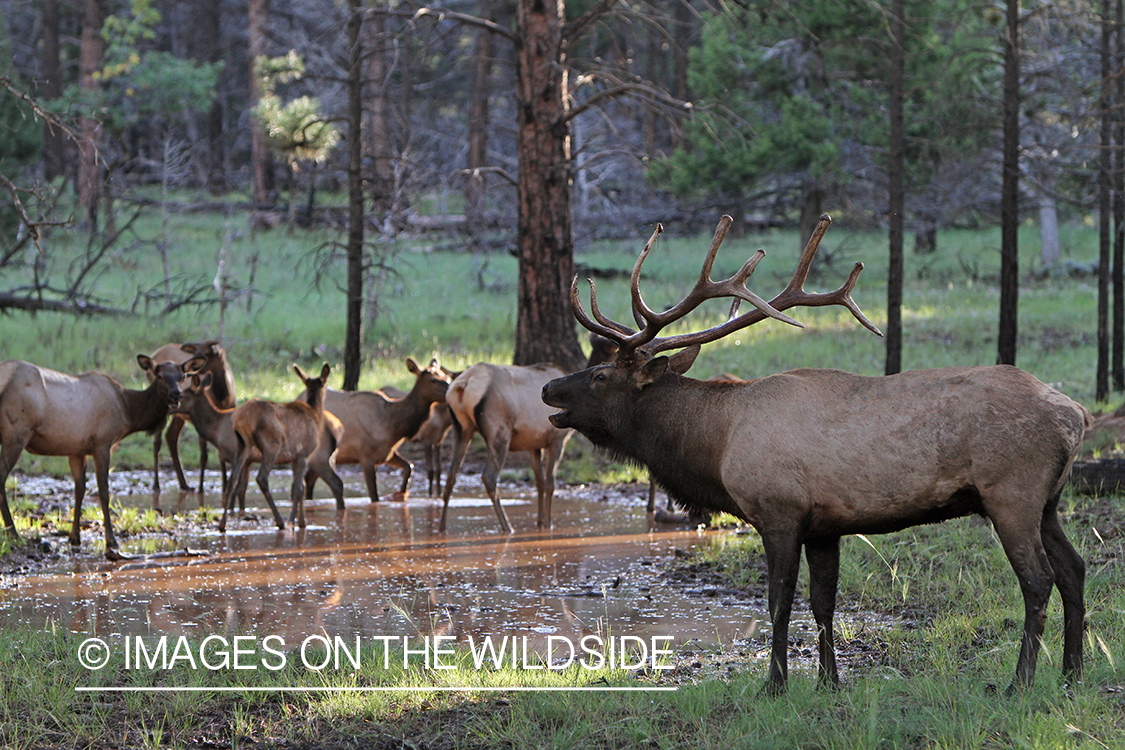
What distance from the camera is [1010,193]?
12.8 m

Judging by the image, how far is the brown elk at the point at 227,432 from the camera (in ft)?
35.6

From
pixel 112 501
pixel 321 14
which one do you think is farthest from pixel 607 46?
pixel 112 501

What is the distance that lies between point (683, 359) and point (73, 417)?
18.3 ft

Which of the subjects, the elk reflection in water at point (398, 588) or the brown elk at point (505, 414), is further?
the brown elk at point (505, 414)

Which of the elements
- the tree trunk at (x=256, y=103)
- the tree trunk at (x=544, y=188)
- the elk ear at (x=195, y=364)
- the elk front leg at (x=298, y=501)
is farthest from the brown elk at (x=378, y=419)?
the tree trunk at (x=256, y=103)

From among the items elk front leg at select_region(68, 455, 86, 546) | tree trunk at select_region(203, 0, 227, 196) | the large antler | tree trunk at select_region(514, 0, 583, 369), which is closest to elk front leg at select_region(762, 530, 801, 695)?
the large antler

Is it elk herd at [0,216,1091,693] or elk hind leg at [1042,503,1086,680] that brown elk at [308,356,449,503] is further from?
elk hind leg at [1042,503,1086,680]

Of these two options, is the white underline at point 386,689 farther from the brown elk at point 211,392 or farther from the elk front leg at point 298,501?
the brown elk at point 211,392

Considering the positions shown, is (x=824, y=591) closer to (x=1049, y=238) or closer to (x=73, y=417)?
(x=73, y=417)

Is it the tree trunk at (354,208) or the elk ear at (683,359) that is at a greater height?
the tree trunk at (354,208)

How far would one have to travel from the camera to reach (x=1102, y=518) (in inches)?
330

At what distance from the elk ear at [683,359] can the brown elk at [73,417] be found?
15.3ft

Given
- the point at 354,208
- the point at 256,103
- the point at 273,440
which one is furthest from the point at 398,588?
the point at 256,103

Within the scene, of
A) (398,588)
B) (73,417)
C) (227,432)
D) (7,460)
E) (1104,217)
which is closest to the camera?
(398,588)
